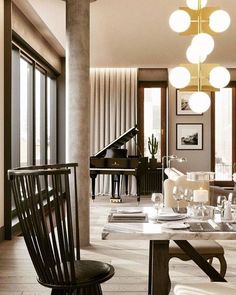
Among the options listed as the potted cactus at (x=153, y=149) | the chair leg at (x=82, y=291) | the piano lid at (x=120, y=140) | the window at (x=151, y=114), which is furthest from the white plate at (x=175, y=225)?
the window at (x=151, y=114)

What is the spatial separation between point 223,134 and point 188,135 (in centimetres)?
87

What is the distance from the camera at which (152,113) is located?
1098 centimetres

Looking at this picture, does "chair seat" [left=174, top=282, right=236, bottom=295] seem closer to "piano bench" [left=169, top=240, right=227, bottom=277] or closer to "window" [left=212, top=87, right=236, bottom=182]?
"piano bench" [left=169, top=240, right=227, bottom=277]

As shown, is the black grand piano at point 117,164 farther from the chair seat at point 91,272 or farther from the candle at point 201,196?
the chair seat at point 91,272

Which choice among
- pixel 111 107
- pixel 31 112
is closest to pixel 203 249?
pixel 31 112

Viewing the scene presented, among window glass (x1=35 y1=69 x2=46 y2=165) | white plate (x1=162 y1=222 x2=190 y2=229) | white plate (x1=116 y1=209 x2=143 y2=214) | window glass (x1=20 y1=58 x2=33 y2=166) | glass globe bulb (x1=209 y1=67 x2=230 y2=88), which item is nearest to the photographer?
white plate (x1=162 y1=222 x2=190 y2=229)

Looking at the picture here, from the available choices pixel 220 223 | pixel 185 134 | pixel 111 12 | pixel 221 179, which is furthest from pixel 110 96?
pixel 220 223

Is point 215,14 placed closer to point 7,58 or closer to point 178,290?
point 178,290

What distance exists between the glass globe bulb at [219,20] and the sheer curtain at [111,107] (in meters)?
7.06

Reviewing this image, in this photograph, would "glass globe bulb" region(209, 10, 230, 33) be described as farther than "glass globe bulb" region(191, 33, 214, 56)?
No

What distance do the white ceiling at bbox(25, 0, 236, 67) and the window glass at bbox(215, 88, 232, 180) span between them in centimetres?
96

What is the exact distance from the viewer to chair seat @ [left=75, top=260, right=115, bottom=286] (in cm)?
217

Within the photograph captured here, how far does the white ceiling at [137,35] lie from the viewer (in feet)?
19.4

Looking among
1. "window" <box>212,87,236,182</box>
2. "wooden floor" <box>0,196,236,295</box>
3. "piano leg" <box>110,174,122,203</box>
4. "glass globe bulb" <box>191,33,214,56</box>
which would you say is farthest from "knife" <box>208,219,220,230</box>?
"window" <box>212,87,236,182</box>
